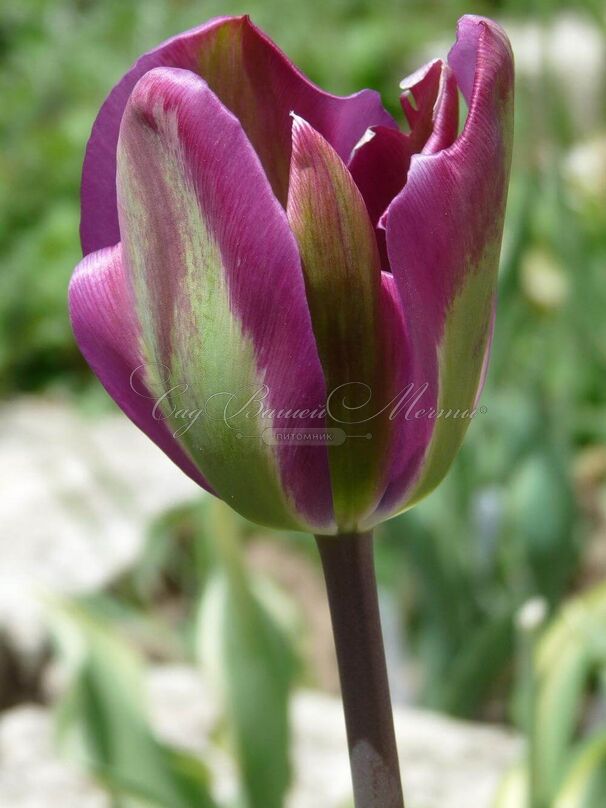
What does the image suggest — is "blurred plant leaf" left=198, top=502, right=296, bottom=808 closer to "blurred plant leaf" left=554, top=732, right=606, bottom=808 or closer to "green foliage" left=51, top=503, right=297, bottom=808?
"green foliage" left=51, top=503, right=297, bottom=808

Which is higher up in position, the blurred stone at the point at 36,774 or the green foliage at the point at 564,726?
the green foliage at the point at 564,726

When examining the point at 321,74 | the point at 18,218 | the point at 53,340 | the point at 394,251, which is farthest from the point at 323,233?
the point at 321,74

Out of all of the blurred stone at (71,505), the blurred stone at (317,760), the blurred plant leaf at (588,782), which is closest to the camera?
the blurred plant leaf at (588,782)

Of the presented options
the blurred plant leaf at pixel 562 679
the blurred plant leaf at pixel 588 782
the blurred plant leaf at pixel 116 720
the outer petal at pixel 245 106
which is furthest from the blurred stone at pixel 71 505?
the outer petal at pixel 245 106

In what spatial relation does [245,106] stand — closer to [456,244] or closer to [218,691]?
[456,244]

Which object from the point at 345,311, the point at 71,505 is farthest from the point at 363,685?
the point at 71,505

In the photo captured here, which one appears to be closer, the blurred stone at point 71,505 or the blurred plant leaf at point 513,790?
the blurred plant leaf at point 513,790

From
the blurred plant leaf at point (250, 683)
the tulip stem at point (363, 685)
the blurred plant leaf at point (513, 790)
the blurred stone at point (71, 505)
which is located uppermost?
the tulip stem at point (363, 685)

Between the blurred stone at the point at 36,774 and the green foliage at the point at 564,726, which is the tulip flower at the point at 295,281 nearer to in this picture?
the green foliage at the point at 564,726
